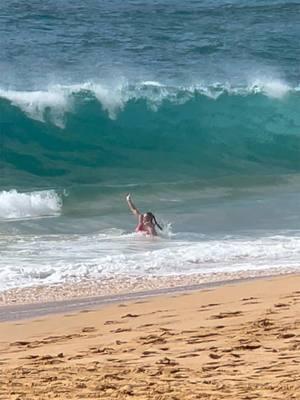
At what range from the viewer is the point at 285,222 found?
628 inches

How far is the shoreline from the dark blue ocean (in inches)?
19.9

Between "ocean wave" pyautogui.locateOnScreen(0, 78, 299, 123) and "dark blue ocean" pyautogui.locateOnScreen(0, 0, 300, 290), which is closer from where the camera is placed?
"dark blue ocean" pyautogui.locateOnScreen(0, 0, 300, 290)

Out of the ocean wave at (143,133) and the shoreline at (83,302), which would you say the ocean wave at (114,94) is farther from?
the shoreline at (83,302)

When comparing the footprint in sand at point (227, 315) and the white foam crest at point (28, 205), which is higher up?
the white foam crest at point (28, 205)

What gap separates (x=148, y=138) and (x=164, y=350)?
1858cm

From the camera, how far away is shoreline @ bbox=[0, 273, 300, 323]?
10.3 metres

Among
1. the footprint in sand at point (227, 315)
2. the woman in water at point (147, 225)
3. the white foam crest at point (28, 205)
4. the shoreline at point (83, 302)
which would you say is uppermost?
the white foam crest at point (28, 205)

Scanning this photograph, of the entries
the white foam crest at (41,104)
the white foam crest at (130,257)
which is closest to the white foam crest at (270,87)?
the white foam crest at (41,104)

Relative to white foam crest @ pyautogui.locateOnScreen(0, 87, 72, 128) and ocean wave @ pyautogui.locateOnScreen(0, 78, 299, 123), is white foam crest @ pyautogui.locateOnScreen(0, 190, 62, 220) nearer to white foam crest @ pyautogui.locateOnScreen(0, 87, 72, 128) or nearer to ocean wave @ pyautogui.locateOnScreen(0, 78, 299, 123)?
white foam crest @ pyautogui.locateOnScreen(0, 87, 72, 128)

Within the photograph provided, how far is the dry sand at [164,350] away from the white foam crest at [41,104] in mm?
15493

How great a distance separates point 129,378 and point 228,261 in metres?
6.32

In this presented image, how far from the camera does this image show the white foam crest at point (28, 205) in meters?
17.0

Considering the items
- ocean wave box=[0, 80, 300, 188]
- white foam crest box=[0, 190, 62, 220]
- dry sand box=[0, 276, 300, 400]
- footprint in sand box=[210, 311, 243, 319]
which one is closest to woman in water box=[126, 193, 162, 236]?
white foam crest box=[0, 190, 62, 220]

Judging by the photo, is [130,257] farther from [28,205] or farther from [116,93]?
[116,93]
